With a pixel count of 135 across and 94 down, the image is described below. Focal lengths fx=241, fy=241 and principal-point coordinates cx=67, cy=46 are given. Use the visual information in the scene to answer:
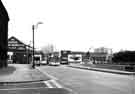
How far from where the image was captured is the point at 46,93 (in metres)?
12.9

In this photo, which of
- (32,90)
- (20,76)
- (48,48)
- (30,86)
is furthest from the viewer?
(48,48)

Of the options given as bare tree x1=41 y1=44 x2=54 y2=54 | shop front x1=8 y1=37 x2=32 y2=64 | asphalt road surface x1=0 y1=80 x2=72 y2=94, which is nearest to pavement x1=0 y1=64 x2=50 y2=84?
asphalt road surface x1=0 y1=80 x2=72 y2=94

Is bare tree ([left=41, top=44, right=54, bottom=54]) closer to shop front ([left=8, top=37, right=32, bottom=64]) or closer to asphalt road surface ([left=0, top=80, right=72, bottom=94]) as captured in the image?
shop front ([left=8, top=37, right=32, bottom=64])

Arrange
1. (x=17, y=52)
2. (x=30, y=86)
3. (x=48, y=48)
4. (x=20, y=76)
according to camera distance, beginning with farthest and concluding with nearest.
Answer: (x=48, y=48), (x=17, y=52), (x=20, y=76), (x=30, y=86)

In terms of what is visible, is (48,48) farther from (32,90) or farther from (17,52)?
(32,90)

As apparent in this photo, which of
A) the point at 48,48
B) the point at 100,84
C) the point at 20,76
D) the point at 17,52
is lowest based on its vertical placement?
the point at 100,84

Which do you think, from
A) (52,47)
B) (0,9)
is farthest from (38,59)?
(52,47)

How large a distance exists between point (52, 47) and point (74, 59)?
146 ft

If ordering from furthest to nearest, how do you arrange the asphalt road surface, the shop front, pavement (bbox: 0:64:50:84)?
the shop front < pavement (bbox: 0:64:50:84) < the asphalt road surface

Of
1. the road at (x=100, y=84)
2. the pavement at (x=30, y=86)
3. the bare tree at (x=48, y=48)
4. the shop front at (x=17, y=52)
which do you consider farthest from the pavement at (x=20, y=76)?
the bare tree at (x=48, y=48)

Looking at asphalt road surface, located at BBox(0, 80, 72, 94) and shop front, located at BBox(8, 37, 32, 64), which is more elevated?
shop front, located at BBox(8, 37, 32, 64)

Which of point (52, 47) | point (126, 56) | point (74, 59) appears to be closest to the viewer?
point (126, 56)

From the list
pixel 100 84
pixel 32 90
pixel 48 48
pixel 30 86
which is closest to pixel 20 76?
pixel 30 86

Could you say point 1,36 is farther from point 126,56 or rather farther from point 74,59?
point 74,59
